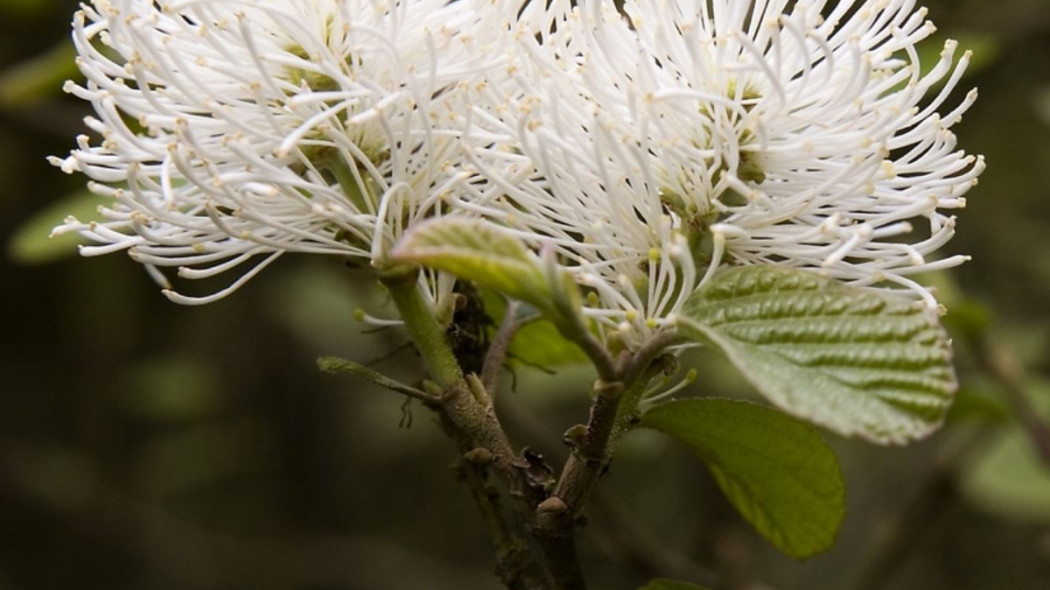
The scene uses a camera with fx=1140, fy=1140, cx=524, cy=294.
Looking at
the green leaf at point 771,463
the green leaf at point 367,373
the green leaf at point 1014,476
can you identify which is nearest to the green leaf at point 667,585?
the green leaf at point 771,463

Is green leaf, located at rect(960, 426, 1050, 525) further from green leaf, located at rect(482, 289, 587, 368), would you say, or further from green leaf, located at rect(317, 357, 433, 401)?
green leaf, located at rect(317, 357, 433, 401)

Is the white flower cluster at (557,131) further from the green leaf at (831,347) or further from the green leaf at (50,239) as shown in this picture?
the green leaf at (50,239)

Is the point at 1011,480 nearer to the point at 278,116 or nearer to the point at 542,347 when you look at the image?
the point at 542,347

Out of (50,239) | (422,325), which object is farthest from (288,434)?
(422,325)

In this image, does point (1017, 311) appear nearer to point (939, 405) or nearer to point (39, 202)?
point (39, 202)

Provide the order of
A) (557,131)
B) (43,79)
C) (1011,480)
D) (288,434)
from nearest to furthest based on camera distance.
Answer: (557,131)
(43,79)
(1011,480)
(288,434)

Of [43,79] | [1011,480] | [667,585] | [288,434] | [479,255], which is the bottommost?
[288,434]
